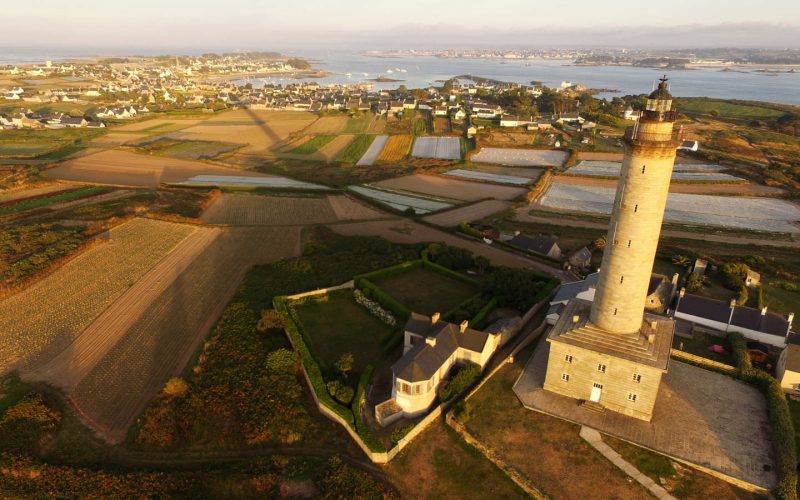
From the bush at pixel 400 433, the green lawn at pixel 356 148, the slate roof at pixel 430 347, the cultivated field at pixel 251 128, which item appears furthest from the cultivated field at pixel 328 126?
the bush at pixel 400 433

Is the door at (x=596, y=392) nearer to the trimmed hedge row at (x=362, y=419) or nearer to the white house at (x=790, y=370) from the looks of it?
the white house at (x=790, y=370)

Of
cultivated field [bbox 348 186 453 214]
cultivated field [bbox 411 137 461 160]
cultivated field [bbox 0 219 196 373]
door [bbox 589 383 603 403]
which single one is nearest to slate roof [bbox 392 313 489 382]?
door [bbox 589 383 603 403]

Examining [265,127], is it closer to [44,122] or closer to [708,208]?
[44,122]

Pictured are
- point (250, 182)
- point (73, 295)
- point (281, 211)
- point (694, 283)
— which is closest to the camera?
point (73, 295)

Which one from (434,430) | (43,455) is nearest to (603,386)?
(434,430)

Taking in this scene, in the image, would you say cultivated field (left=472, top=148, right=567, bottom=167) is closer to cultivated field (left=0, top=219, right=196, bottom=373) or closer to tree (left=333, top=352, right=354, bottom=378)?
cultivated field (left=0, top=219, right=196, bottom=373)

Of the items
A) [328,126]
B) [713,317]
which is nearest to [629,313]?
[713,317]
